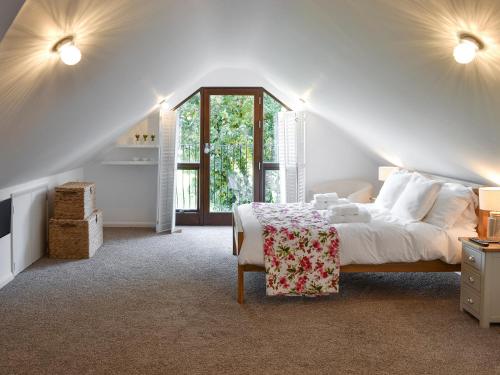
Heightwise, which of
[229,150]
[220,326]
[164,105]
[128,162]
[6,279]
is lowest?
[220,326]

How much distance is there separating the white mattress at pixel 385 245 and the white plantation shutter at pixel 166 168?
128 inches

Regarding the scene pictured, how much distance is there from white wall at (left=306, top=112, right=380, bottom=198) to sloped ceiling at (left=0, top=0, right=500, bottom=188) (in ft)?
5.37

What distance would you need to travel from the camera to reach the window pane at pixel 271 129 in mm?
8195

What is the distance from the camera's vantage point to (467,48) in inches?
110

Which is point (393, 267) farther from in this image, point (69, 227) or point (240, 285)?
point (69, 227)

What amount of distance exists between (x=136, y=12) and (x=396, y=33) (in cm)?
151

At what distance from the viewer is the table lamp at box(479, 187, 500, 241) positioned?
426cm

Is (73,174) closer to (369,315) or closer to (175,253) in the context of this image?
(175,253)

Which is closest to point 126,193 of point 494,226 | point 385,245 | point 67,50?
point 385,245

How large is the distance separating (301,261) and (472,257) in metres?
1.29

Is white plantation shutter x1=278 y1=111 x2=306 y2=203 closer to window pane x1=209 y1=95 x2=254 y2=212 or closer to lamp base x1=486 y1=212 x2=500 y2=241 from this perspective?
window pane x1=209 y1=95 x2=254 y2=212

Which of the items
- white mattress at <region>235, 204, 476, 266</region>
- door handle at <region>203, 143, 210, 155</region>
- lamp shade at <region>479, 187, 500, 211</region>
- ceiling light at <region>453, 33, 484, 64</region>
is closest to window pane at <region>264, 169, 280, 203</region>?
door handle at <region>203, 143, 210, 155</region>

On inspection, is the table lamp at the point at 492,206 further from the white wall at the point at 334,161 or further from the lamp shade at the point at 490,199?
the white wall at the point at 334,161

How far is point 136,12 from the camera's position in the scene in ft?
10.8
